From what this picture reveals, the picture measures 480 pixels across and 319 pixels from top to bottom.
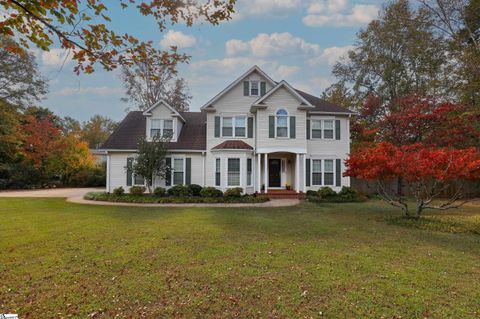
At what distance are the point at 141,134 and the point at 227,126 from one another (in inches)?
239

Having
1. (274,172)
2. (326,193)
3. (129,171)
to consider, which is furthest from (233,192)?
(129,171)

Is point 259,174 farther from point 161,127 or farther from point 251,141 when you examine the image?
point 161,127

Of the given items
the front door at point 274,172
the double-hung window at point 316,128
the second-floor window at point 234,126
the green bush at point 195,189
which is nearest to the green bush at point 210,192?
the green bush at point 195,189

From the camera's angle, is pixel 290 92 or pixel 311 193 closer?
pixel 311 193

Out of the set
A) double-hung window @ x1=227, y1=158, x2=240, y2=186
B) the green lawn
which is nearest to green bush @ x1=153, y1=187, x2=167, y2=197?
double-hung window @ x1=227, y1=158, x2=240, y2=186

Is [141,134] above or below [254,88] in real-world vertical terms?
below

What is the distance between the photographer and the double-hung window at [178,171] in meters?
17.9

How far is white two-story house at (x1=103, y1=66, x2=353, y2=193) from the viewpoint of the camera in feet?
57.0

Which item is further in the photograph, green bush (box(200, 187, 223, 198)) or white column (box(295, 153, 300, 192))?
white column (box(295, 153, 300, 192))

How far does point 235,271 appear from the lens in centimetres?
482

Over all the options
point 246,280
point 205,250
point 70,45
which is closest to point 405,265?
point 246,280

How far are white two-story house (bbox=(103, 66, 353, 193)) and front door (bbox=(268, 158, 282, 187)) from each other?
18.4 inches

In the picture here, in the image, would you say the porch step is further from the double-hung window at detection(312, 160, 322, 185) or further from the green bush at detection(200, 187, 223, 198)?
the green bush at detection(200, 187, 223, 198)

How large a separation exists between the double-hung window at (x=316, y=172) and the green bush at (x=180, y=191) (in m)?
8.17
